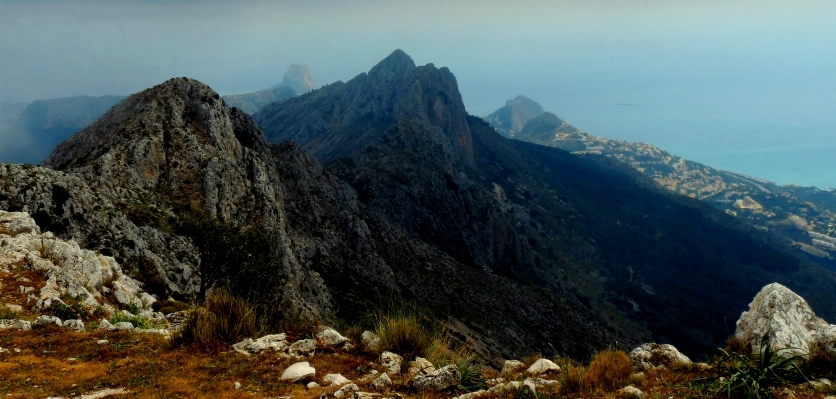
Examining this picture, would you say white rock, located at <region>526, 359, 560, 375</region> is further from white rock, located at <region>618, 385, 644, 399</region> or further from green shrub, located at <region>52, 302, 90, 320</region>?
green shrub, located at <region>52, 302, 90, 320</region>

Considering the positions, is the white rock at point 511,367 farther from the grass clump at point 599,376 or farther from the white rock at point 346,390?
the white rock at point 346,390

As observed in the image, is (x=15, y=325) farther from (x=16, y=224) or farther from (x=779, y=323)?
(x=779, y=323)

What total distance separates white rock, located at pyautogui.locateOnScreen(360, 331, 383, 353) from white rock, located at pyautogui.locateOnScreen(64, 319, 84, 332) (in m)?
9.68

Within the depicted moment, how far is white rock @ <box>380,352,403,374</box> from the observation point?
11391mm

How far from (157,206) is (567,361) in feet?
153

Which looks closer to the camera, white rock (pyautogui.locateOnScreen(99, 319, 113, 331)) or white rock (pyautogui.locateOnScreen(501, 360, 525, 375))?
white rock (pyautogui.locateOnScreen(501, 360, 525, 375))

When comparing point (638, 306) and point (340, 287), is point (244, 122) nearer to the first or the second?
point (340, 287)

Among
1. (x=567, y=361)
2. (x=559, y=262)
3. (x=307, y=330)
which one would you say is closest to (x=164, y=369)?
(x=307, y=330)

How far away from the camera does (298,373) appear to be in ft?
34.9

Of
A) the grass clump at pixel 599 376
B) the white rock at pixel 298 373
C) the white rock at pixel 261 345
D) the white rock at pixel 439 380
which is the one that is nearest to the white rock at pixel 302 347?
the white rock at pixel 261 345

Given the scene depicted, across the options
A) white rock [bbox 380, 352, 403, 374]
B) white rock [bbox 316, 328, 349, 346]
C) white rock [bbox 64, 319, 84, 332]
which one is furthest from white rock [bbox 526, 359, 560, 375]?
white rock [bbox 64, 319, 84, 332]

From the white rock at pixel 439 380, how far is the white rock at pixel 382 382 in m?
0.63

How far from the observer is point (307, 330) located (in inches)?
546

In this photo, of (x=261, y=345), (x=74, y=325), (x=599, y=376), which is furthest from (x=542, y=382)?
(x=74, y=325)
